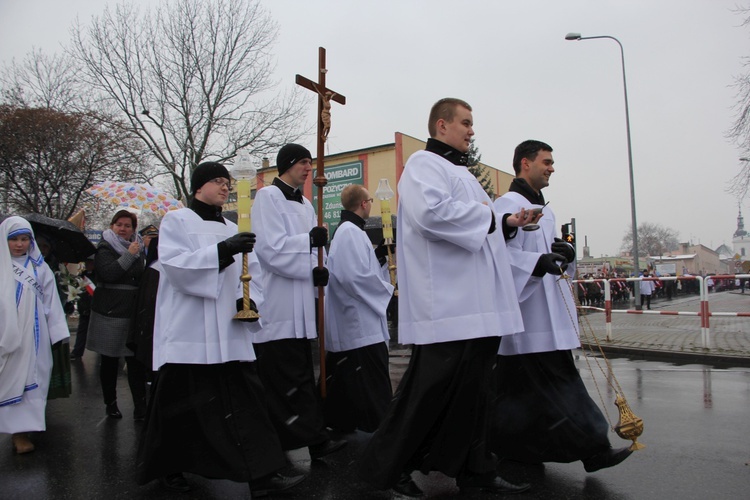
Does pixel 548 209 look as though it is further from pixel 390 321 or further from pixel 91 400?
pixel 390 321

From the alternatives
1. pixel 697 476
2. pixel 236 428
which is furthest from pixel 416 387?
pixel 697 476

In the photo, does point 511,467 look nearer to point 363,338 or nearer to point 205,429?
point 363,338

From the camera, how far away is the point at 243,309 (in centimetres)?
362

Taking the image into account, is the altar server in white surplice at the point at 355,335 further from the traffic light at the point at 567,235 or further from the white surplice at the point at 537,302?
the traffic light at the point at 567,235

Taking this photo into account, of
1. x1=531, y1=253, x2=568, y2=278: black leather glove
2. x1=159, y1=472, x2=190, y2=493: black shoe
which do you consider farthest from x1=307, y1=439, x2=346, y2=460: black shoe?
x1=531, y1=253, x2=568, y2=278: black leather glove

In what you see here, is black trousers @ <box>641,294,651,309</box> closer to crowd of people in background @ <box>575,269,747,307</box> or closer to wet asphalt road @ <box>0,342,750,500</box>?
crowd of people in background @ <box>575,269,747,307</box>

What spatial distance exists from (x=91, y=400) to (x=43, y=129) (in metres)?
15.0

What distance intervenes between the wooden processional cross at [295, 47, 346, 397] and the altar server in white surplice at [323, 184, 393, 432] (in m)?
0.20

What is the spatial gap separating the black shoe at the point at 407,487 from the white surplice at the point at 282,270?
1.26 m

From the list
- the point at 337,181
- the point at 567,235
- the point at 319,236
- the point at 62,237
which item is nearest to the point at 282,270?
the point at 319,236

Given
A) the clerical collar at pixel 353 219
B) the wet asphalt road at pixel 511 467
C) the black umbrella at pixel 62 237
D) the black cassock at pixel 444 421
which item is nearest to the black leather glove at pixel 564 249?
the wet asphalt road at pixel 511 467

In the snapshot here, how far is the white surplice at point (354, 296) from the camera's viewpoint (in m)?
4.78

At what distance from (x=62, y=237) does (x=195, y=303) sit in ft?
13.1

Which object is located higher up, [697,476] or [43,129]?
[43,129]
